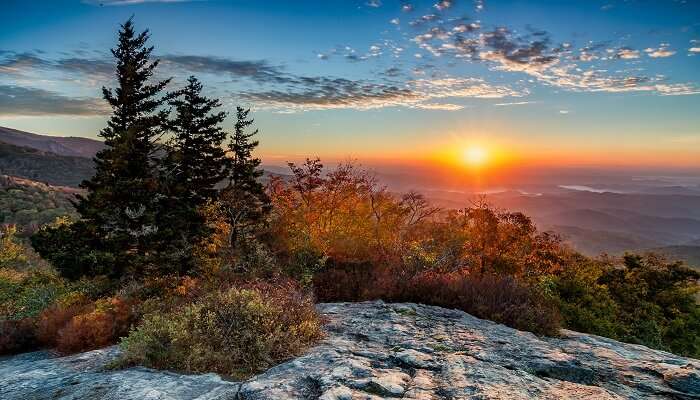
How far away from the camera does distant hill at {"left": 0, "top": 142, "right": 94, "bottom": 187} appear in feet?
427

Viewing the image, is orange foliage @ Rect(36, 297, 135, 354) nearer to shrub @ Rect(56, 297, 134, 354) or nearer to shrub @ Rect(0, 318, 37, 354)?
shrub @ Rect(56, 297, 134, 354)

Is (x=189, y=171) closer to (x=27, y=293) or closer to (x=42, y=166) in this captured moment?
(x=27, y=293)

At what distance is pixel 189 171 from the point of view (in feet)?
76.7

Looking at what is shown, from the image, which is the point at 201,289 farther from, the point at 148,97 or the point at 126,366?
the point at 148,97

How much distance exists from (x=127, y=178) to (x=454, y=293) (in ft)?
48.8

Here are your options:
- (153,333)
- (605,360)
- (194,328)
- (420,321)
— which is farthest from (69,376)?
(605,360)

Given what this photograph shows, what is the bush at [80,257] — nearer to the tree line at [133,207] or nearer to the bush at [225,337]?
the tree line at [133,207]

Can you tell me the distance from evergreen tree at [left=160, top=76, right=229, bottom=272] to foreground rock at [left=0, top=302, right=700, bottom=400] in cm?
1039

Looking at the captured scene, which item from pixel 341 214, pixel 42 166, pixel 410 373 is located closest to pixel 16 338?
pixel 410 373

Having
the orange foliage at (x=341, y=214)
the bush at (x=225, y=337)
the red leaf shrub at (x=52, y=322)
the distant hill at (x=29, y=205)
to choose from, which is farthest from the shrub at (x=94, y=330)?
the distant hill at (x=29, y=205)

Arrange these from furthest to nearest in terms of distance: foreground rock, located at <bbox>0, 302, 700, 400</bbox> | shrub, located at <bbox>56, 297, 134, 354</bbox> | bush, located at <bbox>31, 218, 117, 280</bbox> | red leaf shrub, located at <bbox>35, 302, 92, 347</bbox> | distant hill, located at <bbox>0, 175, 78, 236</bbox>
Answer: distant hill, located at <bbox>0, 175, 78, 236</bbox> < bush, located at <bbox>31, 218, 117, 280</bbox> < red leaf shrub, located at <bbox>35, 302, 92, 347</bbox> < shrub, located at <bbox>56, 297, 134, 354</bbox> < foreground rock, located at <bbox>0, 302, 700, 400</bbox>

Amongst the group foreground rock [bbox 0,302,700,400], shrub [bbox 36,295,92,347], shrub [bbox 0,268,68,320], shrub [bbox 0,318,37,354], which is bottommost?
shrub [bbox 0,268,68,320]

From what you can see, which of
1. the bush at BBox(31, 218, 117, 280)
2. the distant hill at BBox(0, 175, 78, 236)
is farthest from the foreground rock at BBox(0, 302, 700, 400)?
the distant hill at BBox(0, 175, 78, 236)

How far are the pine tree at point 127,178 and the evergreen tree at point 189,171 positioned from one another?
1118mm
